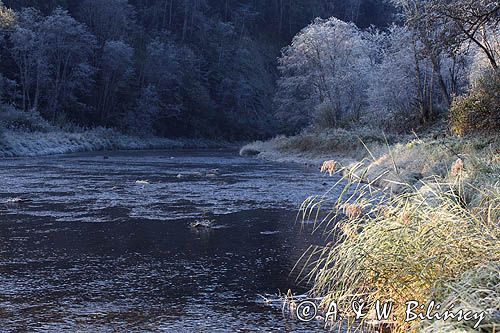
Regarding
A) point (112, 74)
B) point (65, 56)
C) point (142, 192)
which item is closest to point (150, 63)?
point (112, 74)

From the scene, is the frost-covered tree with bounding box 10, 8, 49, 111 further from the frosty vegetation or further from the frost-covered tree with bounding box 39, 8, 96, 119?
the frosty vegetation

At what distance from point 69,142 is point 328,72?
20905 millimetres

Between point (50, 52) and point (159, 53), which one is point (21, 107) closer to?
point (50, 52)

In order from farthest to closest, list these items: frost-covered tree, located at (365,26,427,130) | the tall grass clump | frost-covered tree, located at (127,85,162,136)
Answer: frost-covered tree, located at (127,85,162,136)
frost-covered tree, located at (365,26,427,130)
the tall grass clump

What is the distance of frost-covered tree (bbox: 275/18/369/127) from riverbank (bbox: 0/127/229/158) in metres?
15.6

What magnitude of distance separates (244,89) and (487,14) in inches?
2599

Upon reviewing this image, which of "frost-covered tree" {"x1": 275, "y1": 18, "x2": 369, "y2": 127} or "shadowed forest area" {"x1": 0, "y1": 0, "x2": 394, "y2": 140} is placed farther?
"shadowed forest area" {"x1": 0, "y1": 0, "x2": 394, "y2": 140}

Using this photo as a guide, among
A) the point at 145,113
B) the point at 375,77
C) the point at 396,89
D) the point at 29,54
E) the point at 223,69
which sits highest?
the point at 223,69

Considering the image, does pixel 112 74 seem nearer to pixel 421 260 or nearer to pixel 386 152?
pixel 386 152

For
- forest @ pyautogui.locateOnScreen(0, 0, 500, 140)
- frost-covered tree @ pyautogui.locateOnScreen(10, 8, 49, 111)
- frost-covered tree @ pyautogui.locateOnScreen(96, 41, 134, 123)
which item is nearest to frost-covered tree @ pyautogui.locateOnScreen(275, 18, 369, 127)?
forest @ pyautogui.locateOnScreen(0, 0, 500, 140)

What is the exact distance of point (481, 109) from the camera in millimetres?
19312

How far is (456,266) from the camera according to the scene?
16.3ft

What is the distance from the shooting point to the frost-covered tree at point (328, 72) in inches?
1734

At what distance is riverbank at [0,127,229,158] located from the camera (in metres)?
36.8
